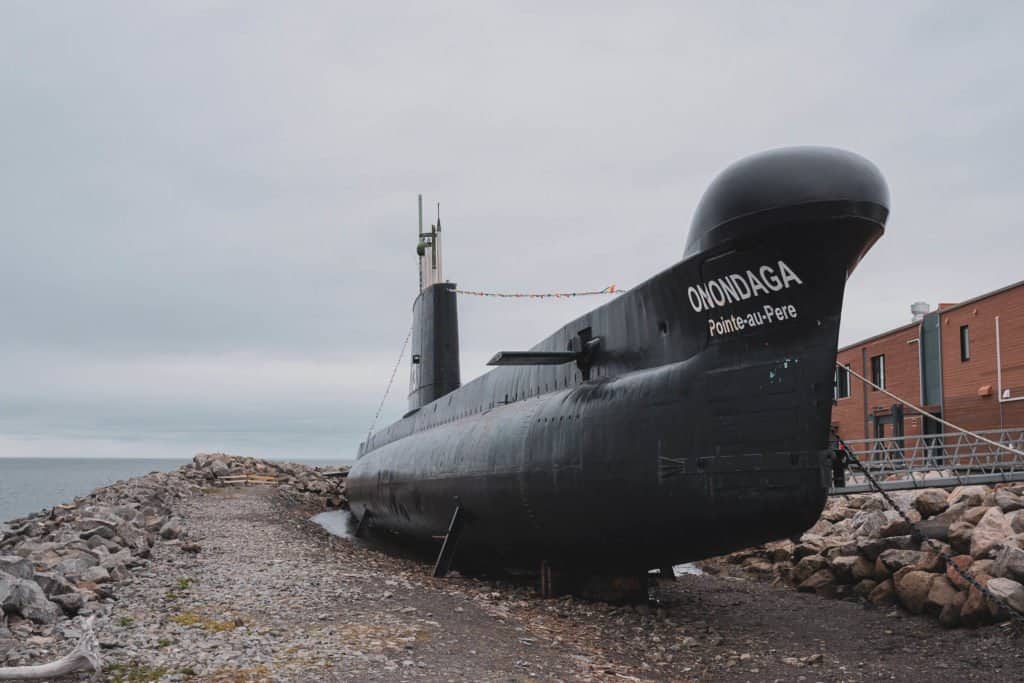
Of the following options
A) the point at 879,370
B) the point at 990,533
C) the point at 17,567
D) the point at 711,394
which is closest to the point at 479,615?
the point at 711,394

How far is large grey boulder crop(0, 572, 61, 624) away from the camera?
304 inches

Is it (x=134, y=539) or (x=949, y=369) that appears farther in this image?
(x=949, y=369)

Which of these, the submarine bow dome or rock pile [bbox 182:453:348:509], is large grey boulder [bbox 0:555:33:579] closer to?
the submarine bow dome

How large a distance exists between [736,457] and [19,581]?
6.88 metres

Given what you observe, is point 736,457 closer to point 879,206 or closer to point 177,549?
point 879,206

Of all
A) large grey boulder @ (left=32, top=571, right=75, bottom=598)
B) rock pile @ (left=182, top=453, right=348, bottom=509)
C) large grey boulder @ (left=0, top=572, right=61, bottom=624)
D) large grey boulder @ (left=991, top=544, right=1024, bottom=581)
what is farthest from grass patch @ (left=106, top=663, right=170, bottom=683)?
rock pile @ (left=182, top=453, right=348, bottom=509)

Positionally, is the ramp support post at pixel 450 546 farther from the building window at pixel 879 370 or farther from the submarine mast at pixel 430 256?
the building window at pixel 879 370

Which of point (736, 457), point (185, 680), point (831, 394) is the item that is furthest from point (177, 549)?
point (831, 394)

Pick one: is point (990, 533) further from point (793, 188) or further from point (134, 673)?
point (134, 673)

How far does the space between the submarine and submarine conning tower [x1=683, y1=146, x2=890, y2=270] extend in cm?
1

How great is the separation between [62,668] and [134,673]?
0.49m

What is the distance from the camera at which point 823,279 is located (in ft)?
28.5

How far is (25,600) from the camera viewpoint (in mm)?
7906

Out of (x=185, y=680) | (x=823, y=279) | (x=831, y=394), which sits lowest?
(x=185, y=680)
